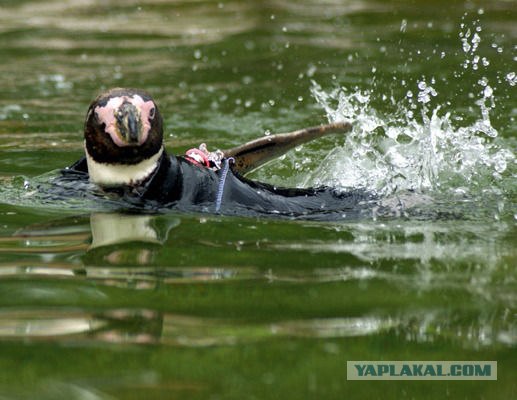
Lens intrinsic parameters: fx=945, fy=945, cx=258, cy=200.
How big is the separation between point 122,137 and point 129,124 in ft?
0.25

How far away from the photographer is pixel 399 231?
4.28m

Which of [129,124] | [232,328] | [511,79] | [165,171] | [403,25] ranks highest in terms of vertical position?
[403,25]

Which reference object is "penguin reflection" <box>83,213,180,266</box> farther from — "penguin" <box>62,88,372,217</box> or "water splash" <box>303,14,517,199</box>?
"water splash" <box>303,14,517,199</box>

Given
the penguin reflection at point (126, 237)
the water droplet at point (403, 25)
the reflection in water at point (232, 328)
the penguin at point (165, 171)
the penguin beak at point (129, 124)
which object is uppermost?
the water droplet at point (403, 25)

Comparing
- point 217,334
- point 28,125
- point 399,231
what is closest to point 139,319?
point 217,334

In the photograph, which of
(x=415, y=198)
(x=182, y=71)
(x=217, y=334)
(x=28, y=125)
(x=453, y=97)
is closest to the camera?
(x=217, y=334)

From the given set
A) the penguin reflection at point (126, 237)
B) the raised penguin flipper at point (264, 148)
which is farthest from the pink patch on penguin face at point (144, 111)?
the raised penguin flipper at point (264, 148)

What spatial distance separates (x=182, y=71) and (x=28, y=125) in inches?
87.0

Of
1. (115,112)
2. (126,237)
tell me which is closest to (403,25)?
(115,112)

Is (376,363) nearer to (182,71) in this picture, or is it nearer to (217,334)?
(217,334)

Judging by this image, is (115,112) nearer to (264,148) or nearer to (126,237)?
(126,237)

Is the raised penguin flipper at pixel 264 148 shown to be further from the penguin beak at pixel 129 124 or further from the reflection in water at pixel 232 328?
the reflection in water at pixel 232 328

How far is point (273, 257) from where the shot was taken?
3.78 m

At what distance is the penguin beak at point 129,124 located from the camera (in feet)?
13.9
